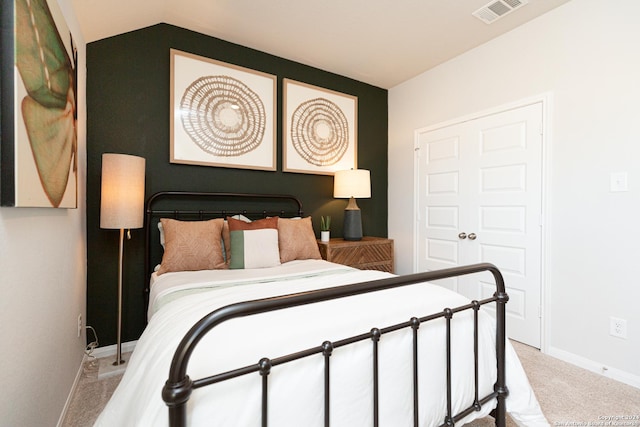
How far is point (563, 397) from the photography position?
1872 mm

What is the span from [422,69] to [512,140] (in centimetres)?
136

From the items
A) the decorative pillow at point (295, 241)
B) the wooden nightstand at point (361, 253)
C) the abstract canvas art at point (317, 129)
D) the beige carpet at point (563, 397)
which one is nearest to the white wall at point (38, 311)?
the beige carpet at point (563, 397)

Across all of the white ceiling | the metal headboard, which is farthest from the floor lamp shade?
the white ceiling

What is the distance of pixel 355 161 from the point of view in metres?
3.78

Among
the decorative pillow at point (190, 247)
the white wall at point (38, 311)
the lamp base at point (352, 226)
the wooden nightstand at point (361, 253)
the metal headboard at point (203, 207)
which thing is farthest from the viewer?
the lamp base at point (352, 226)

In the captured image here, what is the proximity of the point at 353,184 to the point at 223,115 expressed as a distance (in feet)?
4.76

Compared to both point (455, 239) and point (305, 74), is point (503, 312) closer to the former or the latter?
point (455, 239)

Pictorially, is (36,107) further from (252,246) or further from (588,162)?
(588,162)

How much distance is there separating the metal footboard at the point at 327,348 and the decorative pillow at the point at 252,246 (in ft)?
4.52

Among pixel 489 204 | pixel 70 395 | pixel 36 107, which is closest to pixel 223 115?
pixel 36 107

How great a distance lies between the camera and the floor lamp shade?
3.29 meters

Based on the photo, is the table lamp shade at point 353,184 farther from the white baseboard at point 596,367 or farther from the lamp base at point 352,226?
the white baseboard at point 596,367

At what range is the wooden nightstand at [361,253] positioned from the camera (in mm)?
3070

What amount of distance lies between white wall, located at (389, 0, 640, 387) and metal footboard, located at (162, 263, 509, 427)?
4.51ft
